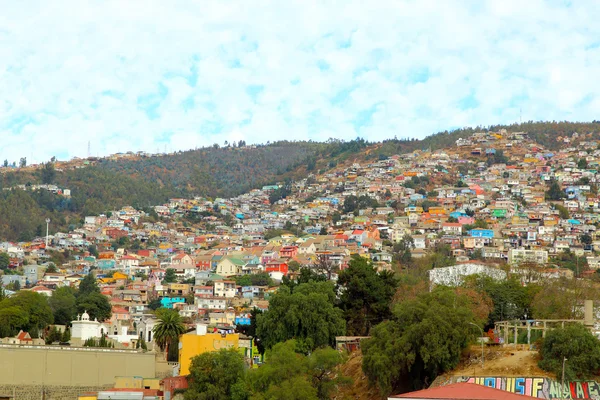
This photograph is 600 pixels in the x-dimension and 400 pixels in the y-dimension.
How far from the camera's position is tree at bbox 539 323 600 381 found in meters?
32.3

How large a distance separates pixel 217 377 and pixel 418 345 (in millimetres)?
8914

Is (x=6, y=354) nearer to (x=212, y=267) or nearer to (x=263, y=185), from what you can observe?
(x=212, y=267)

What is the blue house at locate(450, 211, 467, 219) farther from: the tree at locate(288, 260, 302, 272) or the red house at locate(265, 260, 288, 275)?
the red house at locate(265, 260, 288, 275)

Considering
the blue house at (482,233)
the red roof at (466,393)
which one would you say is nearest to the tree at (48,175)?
the blue house at (482,233)

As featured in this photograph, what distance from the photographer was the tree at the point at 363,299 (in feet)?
154

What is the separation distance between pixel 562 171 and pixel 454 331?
108089 millimetres

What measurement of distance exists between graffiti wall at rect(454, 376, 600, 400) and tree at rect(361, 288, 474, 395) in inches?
118

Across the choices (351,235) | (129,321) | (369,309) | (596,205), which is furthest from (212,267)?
(369,309)

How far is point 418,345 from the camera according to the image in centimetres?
3584

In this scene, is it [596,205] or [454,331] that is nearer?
[454,331]

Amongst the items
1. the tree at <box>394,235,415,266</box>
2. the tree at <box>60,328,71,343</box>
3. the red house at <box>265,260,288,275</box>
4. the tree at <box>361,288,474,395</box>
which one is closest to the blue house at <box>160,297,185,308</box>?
the red house at <box>265,260,288,275</box>

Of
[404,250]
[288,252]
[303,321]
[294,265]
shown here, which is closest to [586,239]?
[404,250]

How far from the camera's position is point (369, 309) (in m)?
47.5

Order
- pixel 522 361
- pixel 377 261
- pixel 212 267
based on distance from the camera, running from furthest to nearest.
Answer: pixel 212 267
pixel 377 261
pixel 522 361
